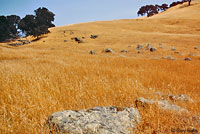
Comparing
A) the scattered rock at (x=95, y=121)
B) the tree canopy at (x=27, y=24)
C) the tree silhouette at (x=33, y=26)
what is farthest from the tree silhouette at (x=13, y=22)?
the scattered rock at (x=95, y=121)

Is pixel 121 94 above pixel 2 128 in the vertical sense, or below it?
below

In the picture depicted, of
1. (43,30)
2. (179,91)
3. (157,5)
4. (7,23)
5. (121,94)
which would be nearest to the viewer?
(121,94)

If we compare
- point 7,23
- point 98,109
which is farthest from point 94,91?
point 7,23

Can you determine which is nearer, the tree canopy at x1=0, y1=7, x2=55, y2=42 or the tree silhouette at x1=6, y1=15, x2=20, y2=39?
the tree canopy at x1=0, y1=7, x2=55, y2=42

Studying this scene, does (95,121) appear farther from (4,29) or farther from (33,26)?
(4,29)

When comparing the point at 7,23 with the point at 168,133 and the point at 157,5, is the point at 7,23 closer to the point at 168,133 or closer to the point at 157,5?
the point at 168,133

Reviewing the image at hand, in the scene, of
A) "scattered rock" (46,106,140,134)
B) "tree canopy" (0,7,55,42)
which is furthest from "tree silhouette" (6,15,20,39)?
"scattered rock" (46,106,140,134)

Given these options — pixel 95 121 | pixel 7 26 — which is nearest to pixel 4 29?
pixel 7 26

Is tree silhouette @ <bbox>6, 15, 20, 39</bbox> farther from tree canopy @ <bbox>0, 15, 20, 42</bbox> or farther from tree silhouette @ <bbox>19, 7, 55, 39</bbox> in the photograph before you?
tree silhouette @ <bbox>19, 7, 55, 39</bbox>

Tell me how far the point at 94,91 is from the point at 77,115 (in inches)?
49.5

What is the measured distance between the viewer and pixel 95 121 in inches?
64.0

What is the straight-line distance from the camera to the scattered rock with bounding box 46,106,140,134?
151 cm

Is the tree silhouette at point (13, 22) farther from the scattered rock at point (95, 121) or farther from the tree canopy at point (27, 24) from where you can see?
the scattered rock at point (95, 121)

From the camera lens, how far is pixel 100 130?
1.53m
